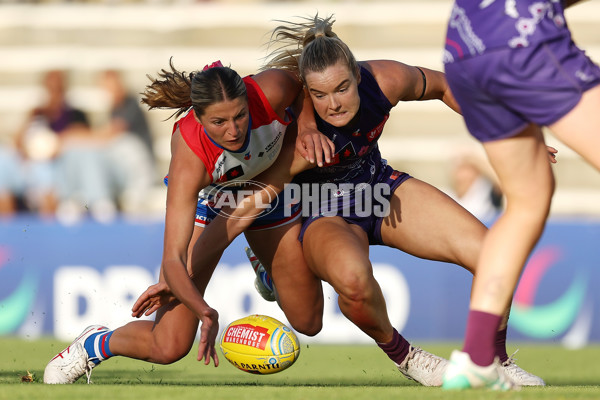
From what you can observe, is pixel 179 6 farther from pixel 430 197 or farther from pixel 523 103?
pixel 523 103

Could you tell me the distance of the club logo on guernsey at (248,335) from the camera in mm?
5281

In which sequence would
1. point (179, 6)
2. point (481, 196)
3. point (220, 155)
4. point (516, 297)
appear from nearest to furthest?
point (220, 155) → point (516, 297) → point (481, 196) → point (179, 6)

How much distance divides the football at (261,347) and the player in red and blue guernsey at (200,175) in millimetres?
250

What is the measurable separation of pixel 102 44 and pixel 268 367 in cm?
873

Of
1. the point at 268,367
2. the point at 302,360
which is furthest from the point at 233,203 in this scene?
the point at 302,360

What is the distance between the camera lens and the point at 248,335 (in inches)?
211

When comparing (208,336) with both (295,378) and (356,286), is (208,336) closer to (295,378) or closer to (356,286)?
(356,286)

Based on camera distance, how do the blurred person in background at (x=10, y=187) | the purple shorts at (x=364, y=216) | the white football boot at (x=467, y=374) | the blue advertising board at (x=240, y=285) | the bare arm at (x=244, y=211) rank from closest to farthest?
the white football boot at (x=467, y=374) → the bare arm at (x=244, y=211) → the purple shorts at (x=364, y=216) → the blue advertising board at (x=240, y=285) → the blurred person in background at (x=10, y=187)

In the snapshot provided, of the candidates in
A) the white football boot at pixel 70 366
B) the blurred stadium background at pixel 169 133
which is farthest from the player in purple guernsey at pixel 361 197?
the blurred stadium background at pixel 169 133

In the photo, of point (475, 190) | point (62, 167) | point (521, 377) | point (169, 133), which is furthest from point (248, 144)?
point (169, 133)

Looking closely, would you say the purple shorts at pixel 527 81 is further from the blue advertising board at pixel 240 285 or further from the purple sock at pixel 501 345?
the blue advertising board at pixel 240 285

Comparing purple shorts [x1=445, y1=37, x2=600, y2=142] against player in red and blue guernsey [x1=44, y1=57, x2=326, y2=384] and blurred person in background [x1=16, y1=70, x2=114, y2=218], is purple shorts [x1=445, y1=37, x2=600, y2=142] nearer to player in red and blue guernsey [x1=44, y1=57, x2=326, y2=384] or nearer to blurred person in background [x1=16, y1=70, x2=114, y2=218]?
player in red and blue guernsey [x1=44, y1=57, x2=326, y2=384]

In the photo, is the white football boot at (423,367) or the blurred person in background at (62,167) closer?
the white football boot at (423,367)

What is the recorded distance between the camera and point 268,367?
524 centimetres
